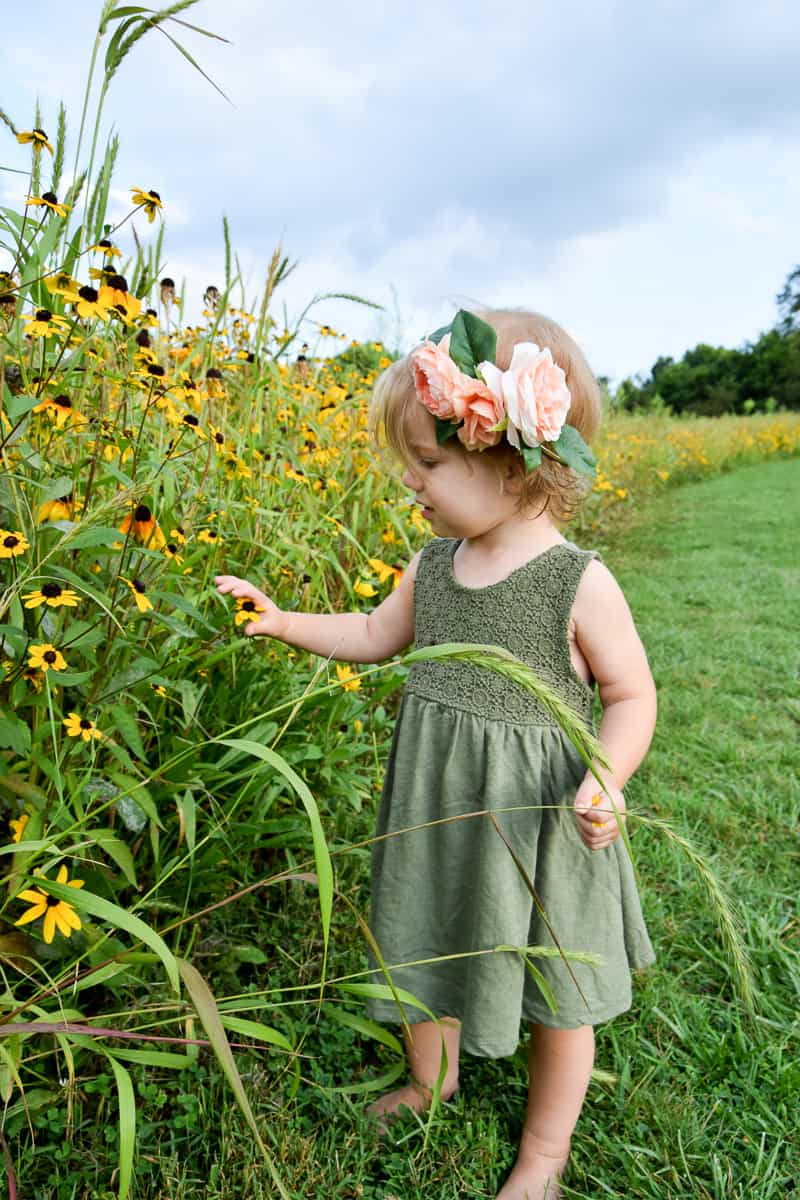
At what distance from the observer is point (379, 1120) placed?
1.30 meters

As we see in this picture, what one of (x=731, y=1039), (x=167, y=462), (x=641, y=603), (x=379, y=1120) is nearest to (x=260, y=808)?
(x=379, y=1120)

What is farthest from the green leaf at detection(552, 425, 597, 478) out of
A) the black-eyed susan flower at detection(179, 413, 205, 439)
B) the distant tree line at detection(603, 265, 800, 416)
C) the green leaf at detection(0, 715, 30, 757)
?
the distant tree line at detection(603, 265, 800, 416)

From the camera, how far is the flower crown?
110 centimetres

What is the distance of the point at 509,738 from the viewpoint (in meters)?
1.23

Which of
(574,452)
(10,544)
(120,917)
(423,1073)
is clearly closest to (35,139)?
(10,544)

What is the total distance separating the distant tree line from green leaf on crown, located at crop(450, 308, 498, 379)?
89.8 feet

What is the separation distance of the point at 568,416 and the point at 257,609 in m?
0.53

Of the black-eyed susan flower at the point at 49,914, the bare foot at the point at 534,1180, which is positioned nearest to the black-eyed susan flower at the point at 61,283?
the black-eyed susan flower at the point at 49,914

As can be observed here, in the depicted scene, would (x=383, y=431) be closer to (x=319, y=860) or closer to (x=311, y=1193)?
(x=319, y=860)

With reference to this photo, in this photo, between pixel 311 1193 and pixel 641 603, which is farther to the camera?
pixel 641 603

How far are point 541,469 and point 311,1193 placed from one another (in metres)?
0.99

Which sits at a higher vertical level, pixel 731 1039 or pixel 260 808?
pixel 260 808

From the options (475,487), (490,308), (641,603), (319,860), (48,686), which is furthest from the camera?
(641,603)

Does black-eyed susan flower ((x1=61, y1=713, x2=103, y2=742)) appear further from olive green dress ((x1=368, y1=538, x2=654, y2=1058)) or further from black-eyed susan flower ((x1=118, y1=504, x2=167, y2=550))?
olive green dress ((x1=368, y1=538, x2=654, y2=1058))
